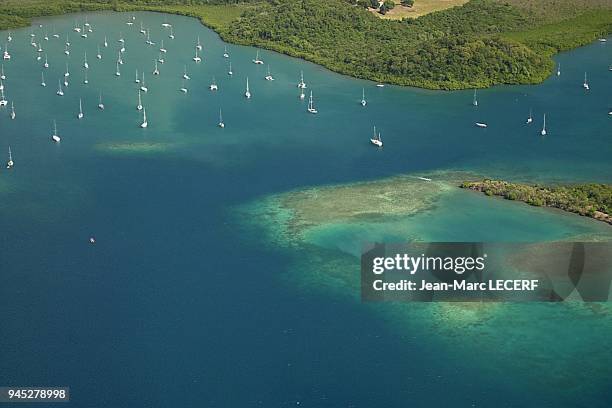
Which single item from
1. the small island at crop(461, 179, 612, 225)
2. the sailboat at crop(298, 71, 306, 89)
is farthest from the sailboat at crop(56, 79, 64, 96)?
the small island at crop(461, 179, 612, 225)

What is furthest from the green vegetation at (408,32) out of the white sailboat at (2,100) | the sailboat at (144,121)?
the white sailboat at (2,100)

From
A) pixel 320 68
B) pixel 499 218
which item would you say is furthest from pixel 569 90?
pixel 499 218

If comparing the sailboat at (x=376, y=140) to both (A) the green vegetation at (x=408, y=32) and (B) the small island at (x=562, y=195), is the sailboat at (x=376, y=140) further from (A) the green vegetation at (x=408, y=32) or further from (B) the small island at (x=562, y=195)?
(A) the green vegetation at (x=408, y=32)

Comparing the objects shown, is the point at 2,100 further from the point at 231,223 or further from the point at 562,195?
the point at 562,195

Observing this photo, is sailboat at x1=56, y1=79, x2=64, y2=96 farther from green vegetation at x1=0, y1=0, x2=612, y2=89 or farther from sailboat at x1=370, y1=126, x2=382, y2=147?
sailboat at x1=370, y1=126, x2=382, y2=147

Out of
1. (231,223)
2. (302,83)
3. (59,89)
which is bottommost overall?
(231,223)

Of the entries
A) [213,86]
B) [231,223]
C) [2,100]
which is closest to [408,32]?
[213,86]
